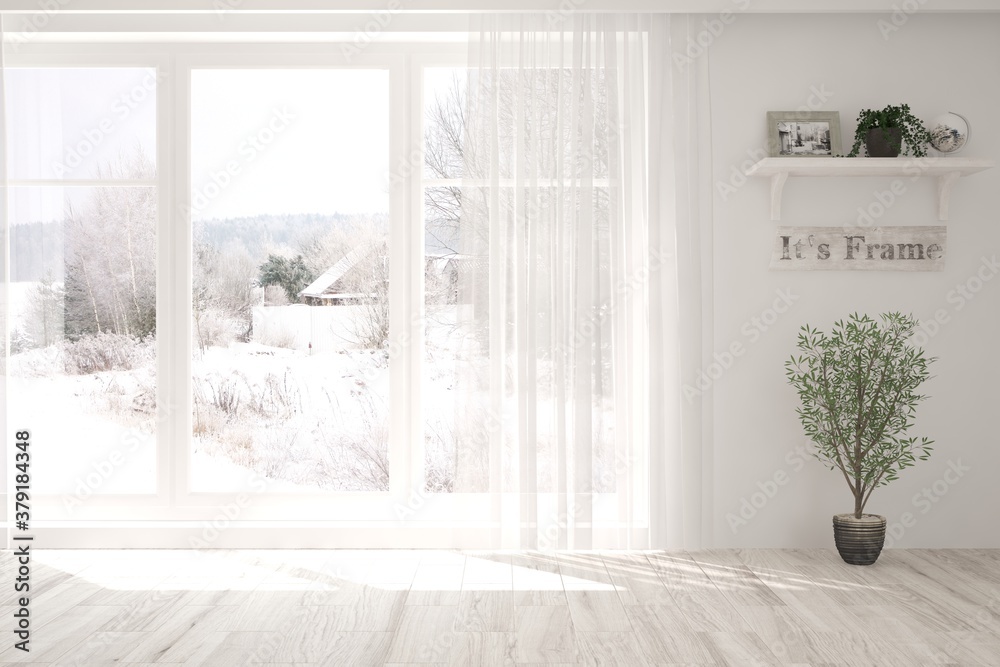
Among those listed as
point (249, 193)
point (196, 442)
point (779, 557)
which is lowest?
point (779, 557)

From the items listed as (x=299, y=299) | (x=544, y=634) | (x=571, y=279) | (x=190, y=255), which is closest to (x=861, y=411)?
(x=571, y=279)

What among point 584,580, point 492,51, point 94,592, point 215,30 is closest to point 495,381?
point 584,580

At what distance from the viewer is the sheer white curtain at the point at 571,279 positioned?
12.5 feet

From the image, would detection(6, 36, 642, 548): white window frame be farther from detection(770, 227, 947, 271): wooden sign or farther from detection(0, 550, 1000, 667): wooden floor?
detection(770, 227, 947, 271): wooden sign

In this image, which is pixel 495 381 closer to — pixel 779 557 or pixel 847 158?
pixel 779 557

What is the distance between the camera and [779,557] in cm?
375

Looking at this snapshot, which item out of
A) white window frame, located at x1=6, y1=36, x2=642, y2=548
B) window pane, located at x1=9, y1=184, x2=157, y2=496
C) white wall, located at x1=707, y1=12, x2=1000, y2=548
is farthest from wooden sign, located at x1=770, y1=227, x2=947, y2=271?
window pane, located at x1=9, y1=184, x2=157, y2=496

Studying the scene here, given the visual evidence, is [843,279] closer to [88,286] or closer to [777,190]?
[777,190]

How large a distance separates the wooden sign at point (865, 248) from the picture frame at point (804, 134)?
366mm

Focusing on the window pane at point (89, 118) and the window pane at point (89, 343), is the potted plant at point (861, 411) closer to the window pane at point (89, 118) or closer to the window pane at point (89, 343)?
the window pane at point (89, 343)

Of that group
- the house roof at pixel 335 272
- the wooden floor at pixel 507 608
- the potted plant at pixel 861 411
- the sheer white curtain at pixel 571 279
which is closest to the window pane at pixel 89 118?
the house roof at pixel 335 272

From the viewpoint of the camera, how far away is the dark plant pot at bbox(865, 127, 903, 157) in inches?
145

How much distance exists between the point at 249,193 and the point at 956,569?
12.4 feet

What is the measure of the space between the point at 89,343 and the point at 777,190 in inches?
138
